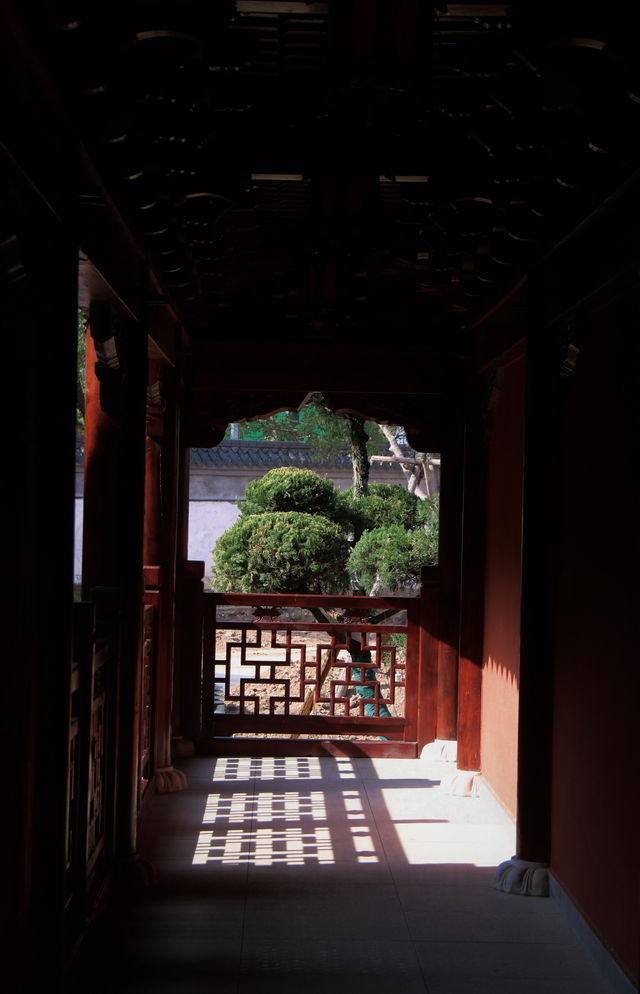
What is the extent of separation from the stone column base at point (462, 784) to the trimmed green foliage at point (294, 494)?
359cm

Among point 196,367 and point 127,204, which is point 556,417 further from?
point 196,367

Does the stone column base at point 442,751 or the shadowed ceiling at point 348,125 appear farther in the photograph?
the stone column base at point 442,751

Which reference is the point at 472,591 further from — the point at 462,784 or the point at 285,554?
the point at 285,554

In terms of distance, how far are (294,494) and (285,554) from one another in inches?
34.2

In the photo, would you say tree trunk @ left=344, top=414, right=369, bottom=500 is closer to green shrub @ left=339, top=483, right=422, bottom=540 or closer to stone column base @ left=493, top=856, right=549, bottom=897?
green shrub @ left=339, top=483, right=422, bottom=540

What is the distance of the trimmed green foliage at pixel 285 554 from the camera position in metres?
7.54

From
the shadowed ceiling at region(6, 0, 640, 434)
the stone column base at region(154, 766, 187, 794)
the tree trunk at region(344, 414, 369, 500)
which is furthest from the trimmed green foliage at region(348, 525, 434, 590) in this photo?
the shadowed ceiling at region(6, 0, 640, 434)

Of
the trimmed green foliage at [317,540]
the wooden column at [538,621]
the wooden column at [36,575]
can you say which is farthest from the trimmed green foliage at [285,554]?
the wooden column at [36,575]

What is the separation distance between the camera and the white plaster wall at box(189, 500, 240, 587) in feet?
47.7

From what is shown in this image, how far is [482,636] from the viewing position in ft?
16.9

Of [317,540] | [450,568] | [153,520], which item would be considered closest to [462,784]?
[450,568]

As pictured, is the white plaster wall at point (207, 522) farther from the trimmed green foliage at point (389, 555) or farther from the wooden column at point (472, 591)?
the wooden column at point (472, 591)

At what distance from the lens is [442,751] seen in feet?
18.1

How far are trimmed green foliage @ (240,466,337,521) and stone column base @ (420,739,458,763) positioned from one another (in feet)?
10.1
